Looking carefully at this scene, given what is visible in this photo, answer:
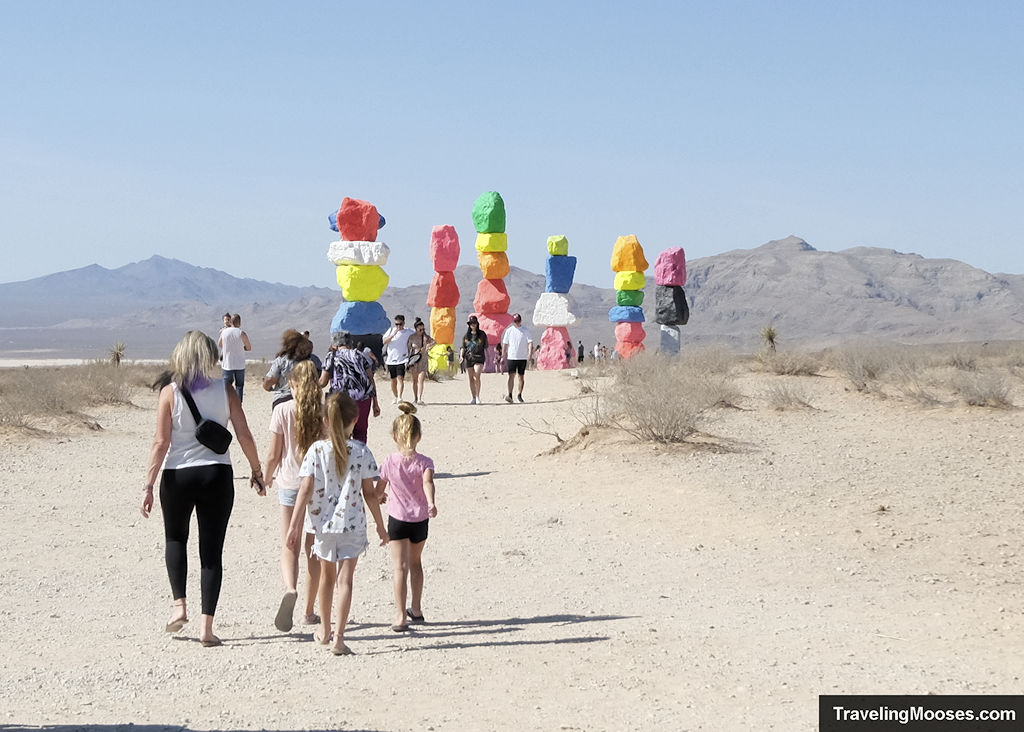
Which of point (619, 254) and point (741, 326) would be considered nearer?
point (619, 254)

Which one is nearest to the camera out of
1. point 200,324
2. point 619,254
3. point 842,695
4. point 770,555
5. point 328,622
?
point 842,695

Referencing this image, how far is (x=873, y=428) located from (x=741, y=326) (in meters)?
115

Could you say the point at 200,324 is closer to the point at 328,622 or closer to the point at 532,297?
the point at 532,297

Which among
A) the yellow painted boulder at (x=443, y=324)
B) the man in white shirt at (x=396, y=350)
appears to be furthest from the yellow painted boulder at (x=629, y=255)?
→ the man in white shirt at (x=396, y=350)

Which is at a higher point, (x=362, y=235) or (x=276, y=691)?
(x=362, y=235)

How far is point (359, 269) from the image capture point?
26203 millimetres

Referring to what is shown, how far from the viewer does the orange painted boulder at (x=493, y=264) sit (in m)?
33.2

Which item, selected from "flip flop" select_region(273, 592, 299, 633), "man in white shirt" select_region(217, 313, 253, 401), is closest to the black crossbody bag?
"flip flop" select_region(273, 592, 299, 633)

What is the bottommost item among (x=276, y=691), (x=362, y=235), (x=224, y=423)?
(x=276, y=691)

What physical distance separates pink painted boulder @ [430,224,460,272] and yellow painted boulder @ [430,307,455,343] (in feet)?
4.14

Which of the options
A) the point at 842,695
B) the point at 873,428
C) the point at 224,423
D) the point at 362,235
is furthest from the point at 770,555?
the point at 362,235

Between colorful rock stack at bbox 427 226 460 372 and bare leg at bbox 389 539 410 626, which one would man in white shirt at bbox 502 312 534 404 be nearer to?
colorful rock stack at bbox 427 226 460 372

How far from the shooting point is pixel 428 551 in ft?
30.2

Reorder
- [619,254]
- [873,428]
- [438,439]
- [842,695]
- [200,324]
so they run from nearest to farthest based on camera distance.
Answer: [842,695]
[873,428]
[438,439]
[619,254]
[200,324]
